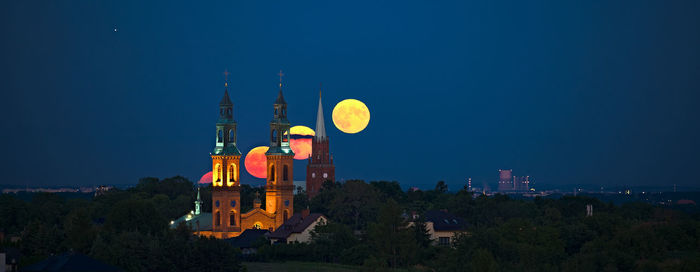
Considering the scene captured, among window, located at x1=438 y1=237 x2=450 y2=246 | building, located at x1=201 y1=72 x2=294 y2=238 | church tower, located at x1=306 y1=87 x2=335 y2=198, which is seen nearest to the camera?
window, located at x1=438 y1=237 x2=450 y2=246

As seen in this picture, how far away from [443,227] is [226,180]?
2837 cm

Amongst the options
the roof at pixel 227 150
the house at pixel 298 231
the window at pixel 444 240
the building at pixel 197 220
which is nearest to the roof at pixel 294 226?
the house at pixel 298 231

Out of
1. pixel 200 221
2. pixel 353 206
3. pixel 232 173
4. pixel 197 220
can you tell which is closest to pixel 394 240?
pixel 232 173

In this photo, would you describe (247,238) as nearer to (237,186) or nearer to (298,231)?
(298,231)

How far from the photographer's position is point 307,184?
188m

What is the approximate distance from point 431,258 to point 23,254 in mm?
38891

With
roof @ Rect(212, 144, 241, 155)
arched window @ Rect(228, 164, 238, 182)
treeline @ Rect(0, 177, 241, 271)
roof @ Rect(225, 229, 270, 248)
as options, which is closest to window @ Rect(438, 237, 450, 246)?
roof @ Rect(225, 229, 270, 248)

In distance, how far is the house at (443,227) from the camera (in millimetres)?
116875

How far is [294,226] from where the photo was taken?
117000 millimetres

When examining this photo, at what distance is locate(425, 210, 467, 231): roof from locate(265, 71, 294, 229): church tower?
59.3ft

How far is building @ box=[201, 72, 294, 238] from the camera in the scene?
127625mm

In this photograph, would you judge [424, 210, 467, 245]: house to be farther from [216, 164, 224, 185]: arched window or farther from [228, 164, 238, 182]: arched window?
[216, 164, 224, 185]: arched window

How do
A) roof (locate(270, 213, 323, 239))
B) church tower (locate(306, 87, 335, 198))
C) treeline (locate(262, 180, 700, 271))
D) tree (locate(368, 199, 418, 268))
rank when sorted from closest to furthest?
1. treeline (locate(262, 180, 700, 271))
2. tree (locate(368, 199, 418, 268))
3. roof (locate(270, 213, 323, 239))
4. church tower (locate(306, 87, 335, 198))

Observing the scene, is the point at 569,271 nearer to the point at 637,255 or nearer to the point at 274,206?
the point at 637,255
